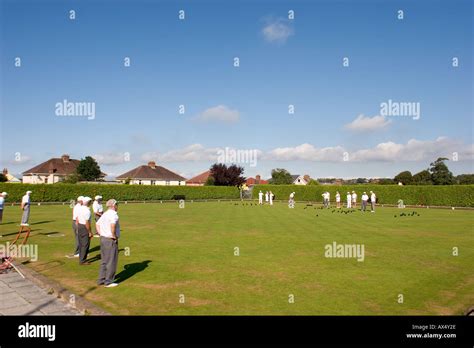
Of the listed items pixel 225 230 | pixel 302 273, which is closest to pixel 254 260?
pixel 302 273

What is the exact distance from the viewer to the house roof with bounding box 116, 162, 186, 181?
3354 inches

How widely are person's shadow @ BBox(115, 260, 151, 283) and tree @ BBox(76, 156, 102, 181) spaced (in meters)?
87.4

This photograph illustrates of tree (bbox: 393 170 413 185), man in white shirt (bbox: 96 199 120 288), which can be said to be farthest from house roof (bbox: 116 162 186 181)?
man in white shirt (bbox: 96 199 120 288)

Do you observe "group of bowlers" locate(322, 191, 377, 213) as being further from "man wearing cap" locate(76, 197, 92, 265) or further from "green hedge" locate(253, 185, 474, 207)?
"man wearing cap" locate(76, 197, 92, 265)

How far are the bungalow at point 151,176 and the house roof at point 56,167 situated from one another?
1231cm

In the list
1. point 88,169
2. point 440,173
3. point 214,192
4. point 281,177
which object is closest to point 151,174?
point 88,169

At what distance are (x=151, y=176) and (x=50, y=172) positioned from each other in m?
23.5

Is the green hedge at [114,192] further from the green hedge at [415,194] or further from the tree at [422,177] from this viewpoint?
the tree at [422,177]

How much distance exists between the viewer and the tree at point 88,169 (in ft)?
299

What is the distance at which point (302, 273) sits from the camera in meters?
9.43

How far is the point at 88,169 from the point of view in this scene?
92750 mm

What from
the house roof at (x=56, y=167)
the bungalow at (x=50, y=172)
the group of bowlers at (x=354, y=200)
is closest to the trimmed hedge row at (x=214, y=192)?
the group of bowlers at (x=354, y=200)
